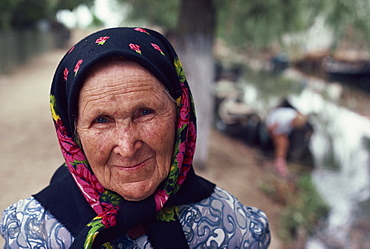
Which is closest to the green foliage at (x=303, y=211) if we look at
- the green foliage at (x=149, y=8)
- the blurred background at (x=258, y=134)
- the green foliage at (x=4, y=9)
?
the blurred background at (x=258, y=134)

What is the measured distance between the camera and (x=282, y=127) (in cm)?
730

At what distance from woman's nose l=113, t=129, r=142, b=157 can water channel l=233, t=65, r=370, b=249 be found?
446 cm

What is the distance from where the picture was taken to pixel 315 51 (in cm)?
3020


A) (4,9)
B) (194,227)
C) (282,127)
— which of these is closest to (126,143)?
(194,227)

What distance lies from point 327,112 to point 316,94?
5.14 meters

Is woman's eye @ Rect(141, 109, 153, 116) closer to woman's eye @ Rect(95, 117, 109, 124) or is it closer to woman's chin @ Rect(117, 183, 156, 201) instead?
woman's eye @ Rect(95, 117, 109, 124)

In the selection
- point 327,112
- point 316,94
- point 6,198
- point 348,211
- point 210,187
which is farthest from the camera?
point 316,94

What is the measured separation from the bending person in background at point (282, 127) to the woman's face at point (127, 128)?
635 cm

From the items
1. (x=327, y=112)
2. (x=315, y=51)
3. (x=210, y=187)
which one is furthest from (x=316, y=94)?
(x=210, y=187)

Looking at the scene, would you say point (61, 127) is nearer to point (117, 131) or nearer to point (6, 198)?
point (117, 131)

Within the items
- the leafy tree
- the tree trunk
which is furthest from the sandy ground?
the tree trunk

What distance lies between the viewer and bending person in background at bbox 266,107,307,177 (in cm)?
725

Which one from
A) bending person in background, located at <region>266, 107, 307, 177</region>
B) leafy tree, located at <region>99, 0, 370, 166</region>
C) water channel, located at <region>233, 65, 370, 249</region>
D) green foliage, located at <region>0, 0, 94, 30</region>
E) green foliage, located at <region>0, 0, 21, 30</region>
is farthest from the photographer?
green foliage, located at <region>0, 0, 94, 30</region>

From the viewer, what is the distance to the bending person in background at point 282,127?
725 cm
